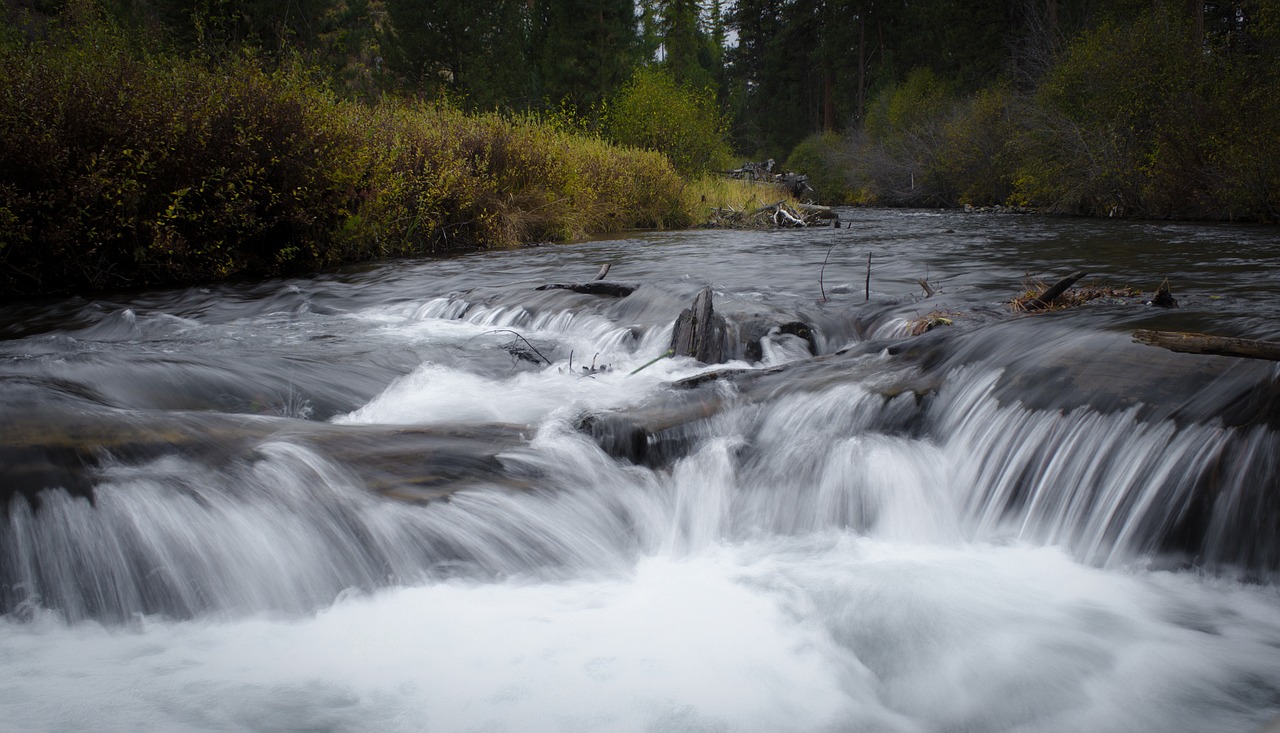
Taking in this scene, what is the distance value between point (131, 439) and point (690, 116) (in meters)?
25.8

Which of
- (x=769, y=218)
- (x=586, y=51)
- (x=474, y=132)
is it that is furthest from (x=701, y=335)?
(x=586, y=51)

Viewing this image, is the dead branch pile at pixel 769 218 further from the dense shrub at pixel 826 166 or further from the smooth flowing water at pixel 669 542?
the dense shrub at pixel 826 166

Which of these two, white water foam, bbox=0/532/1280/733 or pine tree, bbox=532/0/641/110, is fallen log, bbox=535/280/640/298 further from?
pine tree, bbox=532/0/641/110

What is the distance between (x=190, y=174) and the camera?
9.31 metres

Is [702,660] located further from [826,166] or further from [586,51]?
[826,166]

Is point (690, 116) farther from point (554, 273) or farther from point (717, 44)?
point (717, 44)

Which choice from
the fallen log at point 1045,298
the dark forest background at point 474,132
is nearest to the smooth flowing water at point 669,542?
the fallen log at point 1045,298

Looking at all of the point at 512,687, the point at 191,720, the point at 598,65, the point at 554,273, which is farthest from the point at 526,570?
the point at 598,65

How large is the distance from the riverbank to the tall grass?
0.8 inches

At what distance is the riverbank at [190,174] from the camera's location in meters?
8.37

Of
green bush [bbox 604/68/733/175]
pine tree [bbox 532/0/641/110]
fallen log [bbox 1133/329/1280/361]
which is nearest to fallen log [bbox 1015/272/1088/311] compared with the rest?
fallen log [bbox 1133/329/1280/361]

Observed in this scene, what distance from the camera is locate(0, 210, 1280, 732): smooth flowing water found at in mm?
2316

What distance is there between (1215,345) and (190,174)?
10.1 metres

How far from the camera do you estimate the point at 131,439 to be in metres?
3.17
